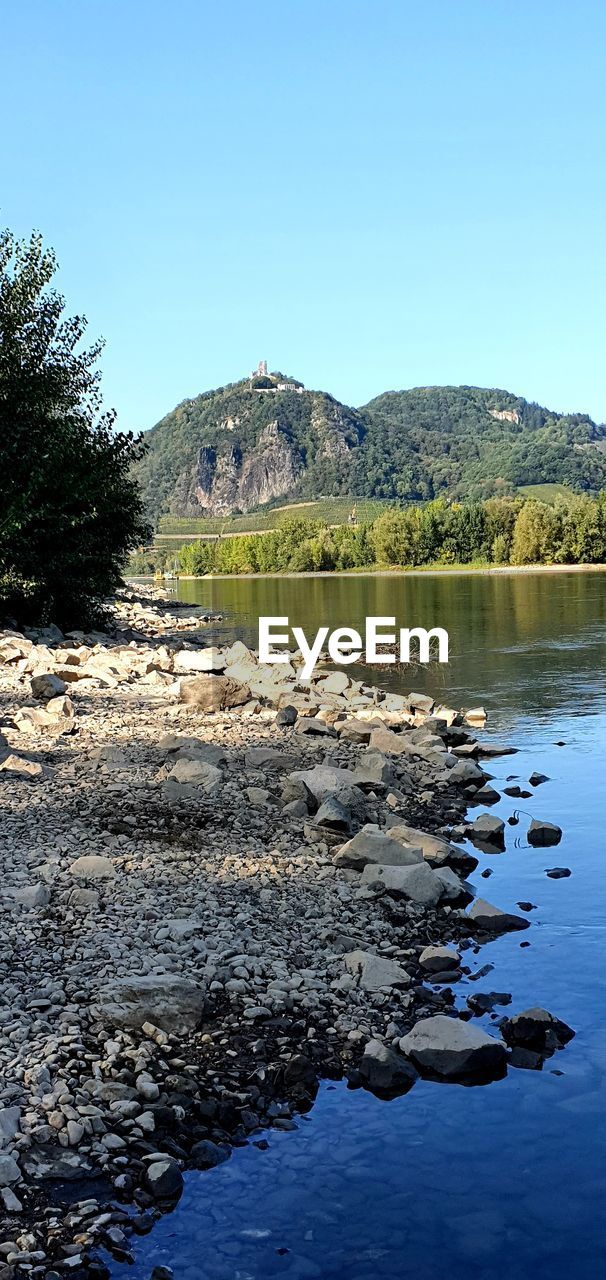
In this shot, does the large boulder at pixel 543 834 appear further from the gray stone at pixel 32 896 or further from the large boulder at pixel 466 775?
the gray stone at pixel 32 896

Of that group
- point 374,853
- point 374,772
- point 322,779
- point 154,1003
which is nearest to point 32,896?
point 154,1003

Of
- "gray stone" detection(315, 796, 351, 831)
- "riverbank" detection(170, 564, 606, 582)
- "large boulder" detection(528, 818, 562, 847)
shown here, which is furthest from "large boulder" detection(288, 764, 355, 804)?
"riverbank" detection(170, 564, 606, 582)

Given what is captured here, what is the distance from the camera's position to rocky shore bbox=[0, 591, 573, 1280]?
6.38 meters

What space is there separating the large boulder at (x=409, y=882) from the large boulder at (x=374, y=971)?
1.80 m

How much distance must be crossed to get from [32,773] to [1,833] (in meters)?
2.44

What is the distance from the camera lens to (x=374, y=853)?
11648 millimetres

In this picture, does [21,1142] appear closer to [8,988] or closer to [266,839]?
[8,988]

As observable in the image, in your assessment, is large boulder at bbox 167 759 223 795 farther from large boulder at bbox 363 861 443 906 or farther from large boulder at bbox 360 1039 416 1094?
large boulder at bbox 360 1039 416 1094

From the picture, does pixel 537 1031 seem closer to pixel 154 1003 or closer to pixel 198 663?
pixel 154 1003

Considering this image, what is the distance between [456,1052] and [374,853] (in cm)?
411

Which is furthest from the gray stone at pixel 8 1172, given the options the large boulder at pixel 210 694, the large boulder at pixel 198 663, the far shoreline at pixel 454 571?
the far shoreline at pixel 454 571

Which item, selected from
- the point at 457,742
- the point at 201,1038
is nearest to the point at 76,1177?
the point at 201,1038

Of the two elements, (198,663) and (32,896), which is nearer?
(32,896)

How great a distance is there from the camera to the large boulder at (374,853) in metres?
11.6
